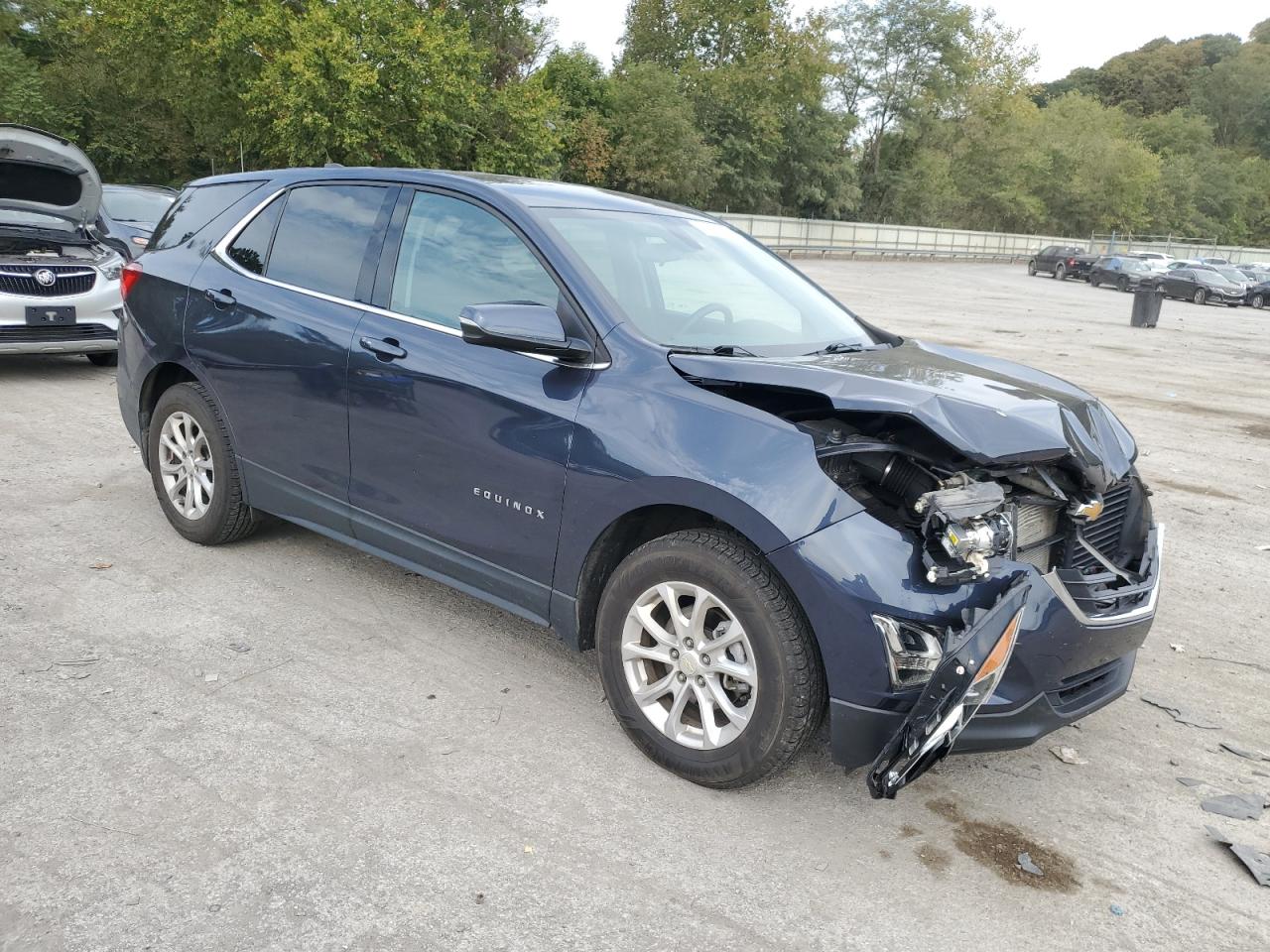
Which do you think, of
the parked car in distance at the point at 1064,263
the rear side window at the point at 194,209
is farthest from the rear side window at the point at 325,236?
the parked car in distance at the point at 1064,263

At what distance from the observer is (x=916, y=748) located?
8.75ft

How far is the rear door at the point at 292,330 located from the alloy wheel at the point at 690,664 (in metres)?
1.60

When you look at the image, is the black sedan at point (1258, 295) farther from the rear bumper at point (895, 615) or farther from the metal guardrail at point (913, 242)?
the rear bumper at point (895, 615)

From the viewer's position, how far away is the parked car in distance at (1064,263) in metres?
45.6

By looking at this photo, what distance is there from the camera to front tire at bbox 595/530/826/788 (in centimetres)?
291

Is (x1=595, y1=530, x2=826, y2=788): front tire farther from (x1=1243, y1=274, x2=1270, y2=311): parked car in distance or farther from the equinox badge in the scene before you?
(x1=1243, y1=274, x2=1270, y2=311): parked car in distance

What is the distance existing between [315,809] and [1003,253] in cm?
7421

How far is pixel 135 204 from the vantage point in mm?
12852

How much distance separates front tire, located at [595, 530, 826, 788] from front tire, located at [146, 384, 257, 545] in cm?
236

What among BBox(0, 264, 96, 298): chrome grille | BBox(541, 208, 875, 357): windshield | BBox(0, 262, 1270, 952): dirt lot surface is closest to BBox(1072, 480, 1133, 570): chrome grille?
BBox(0, 262, 1270, 952): dirt lot surface

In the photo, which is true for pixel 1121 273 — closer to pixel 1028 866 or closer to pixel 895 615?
pixel 1028 866

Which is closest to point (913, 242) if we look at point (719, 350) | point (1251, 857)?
point (719, 350)

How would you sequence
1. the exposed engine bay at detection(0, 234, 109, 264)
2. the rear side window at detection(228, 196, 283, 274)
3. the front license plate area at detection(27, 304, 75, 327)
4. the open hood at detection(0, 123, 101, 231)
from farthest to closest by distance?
the exposed engine bay at detection(0, 234, 109, 264) < the front license plate area at detection(27, 304, 75, 327) < the open hood at detection(0, 123, 101, 231) < the rear side window at detection(228, 196, 283, 274)

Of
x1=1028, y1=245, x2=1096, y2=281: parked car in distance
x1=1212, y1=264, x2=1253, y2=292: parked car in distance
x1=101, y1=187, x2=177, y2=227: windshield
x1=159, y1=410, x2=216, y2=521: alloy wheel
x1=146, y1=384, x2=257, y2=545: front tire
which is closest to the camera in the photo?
x1=146, y1=384, x2=257, y2=545: front tire
